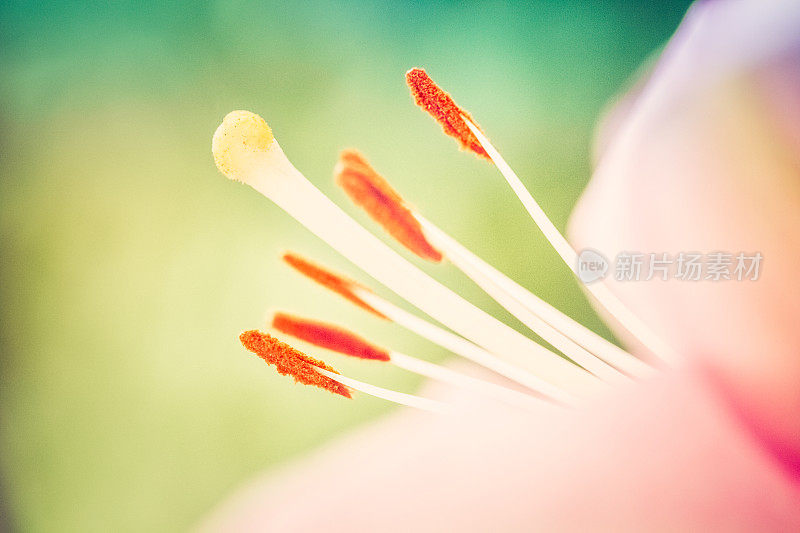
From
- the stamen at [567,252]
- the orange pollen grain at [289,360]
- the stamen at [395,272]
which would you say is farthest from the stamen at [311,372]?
the stamen at [567,252]

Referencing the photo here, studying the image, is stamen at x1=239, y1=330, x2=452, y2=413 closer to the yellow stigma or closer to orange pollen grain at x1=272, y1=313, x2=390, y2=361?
orange pollen grain at x1=272, y1=313, x2=390, y2=361

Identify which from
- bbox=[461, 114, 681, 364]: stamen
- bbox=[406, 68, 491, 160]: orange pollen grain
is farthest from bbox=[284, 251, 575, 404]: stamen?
bbox=[406, 68, 491, 160]: orange pollen grain

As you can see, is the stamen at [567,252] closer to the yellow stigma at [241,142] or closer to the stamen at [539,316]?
the stamen at [539,316]

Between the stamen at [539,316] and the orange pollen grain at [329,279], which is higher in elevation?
the stamen at [539,316]

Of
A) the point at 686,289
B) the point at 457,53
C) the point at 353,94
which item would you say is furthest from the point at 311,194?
the point at 686,289

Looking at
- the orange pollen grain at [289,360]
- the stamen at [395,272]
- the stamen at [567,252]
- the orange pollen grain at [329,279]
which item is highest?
the stamen at [567,252]

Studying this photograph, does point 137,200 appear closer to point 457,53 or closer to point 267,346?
point 267,346
